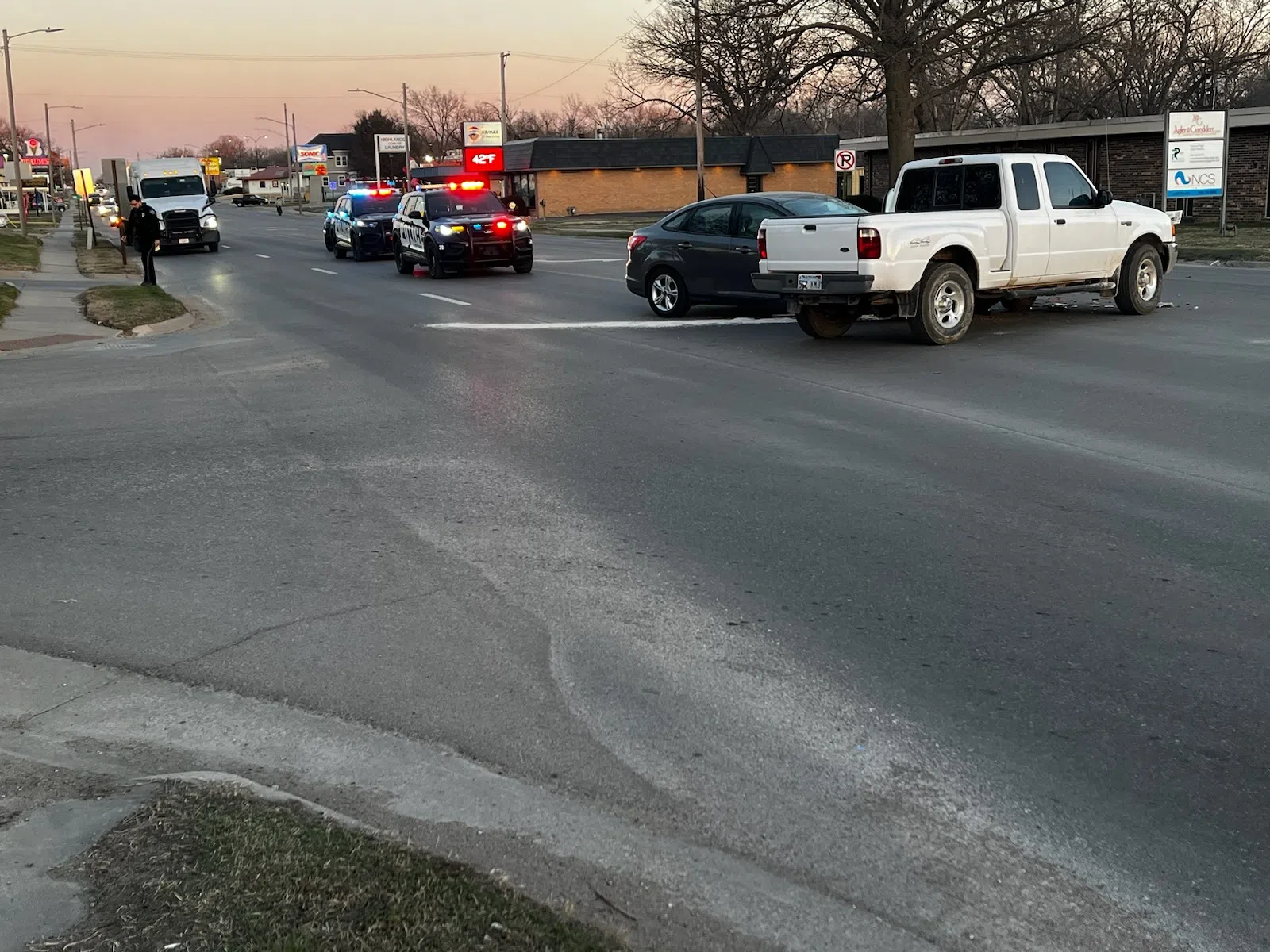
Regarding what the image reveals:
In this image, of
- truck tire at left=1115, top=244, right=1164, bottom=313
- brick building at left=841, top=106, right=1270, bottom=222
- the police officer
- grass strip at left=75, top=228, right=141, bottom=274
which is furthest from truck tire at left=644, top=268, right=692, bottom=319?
brick building at left=841, top=106, right=1270, bottom=222

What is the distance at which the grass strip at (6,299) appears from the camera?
782 inches

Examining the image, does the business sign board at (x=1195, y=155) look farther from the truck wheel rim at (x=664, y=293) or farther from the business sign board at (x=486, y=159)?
the business sign board at (x=486, y=159)

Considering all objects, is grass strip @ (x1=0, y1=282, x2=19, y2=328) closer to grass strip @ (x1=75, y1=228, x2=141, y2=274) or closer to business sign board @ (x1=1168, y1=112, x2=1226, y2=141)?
grass strip @ (x1=75, y1=228, x2=141, y2=274)

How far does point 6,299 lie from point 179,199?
19.6 m

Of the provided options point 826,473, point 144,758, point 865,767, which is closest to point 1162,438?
point 826,473

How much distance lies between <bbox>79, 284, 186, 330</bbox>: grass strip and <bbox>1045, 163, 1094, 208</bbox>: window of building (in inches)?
492

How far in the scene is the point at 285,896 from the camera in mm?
3178

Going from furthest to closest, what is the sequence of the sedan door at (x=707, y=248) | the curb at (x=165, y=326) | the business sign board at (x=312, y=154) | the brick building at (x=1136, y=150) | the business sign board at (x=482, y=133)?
the business sign board at (x=312, y=154), the business sign board at (x=482, y=133), the brick building at (x=1136, y=150), the curb at (x=165, y=326), the sedan door at (x=707, y=248)

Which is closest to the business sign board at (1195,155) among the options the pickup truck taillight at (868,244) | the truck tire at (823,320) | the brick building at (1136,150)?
the brick building at (1136,150)

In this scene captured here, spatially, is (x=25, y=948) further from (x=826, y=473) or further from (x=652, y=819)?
(x=826, y=473)

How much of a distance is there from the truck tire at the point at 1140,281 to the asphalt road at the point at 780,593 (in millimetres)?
3462

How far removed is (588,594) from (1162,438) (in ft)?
16.1

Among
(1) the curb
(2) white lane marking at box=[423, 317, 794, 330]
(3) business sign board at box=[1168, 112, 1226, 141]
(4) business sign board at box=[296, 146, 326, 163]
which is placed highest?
(4) business sign board at box=[296, 146, 326, 163]

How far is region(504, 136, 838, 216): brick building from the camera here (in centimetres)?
6800
